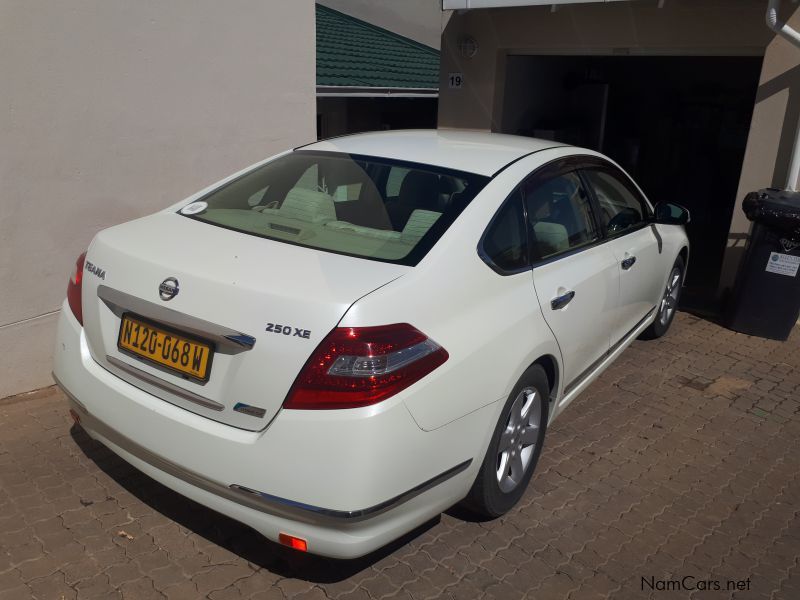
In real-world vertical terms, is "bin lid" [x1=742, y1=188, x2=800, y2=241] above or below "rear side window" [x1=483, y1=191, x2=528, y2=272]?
below

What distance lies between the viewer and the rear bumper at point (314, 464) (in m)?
2.34

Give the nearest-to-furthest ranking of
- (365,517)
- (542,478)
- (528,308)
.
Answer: (365,517)
(528,308)
(542,478)

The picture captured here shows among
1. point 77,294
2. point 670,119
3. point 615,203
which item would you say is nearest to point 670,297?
point 615,203

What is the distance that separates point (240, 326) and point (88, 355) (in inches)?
34.7

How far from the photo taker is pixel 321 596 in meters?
2.78

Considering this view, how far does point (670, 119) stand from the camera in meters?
13.4

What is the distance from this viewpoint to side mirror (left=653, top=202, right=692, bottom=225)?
4875 millimetres

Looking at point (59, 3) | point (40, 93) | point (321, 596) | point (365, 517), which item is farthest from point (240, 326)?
point (59, 3)

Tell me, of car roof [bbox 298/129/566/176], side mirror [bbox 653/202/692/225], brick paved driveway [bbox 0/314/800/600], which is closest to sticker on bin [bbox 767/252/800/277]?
side mirror [bbox 653/202/692/225]

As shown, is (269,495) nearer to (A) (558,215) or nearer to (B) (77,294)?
(B) (77,294)

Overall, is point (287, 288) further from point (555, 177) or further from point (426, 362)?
point (555, 177)

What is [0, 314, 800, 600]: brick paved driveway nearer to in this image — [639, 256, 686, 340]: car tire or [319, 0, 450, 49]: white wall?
[639, 256, 686, 340]: car tire

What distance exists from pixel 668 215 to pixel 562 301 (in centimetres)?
191

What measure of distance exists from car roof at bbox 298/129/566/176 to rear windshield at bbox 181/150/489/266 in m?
0.07
